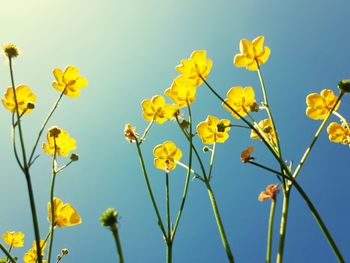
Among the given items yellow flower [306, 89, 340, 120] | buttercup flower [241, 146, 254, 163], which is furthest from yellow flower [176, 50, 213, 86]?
buttercup flower [241, 146, 254, 163]

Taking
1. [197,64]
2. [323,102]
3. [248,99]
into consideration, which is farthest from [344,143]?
[197,64]

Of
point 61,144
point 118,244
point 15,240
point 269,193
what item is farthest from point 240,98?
point 15,240

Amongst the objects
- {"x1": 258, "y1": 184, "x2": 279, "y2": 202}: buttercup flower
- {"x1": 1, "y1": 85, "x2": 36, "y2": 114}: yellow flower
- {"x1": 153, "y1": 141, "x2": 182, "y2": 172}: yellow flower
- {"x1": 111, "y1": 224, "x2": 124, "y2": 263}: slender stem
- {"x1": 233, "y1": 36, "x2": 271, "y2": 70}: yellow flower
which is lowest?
{"x1": 111, "y1": 224, "x2": 124, "y2": 263}: slender stem

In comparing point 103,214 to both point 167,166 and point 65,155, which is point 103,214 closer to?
point 167,166

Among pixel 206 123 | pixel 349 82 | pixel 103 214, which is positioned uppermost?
pixel 206 123

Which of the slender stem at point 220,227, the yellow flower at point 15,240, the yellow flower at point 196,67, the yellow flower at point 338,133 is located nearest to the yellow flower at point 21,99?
the yellow flower at point 196,67

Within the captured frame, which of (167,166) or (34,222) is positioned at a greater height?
(167,166)

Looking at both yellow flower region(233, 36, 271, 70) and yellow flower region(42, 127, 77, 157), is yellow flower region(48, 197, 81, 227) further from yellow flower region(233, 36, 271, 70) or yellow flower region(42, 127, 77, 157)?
yellow flower region(233, 36, 271, 70)
